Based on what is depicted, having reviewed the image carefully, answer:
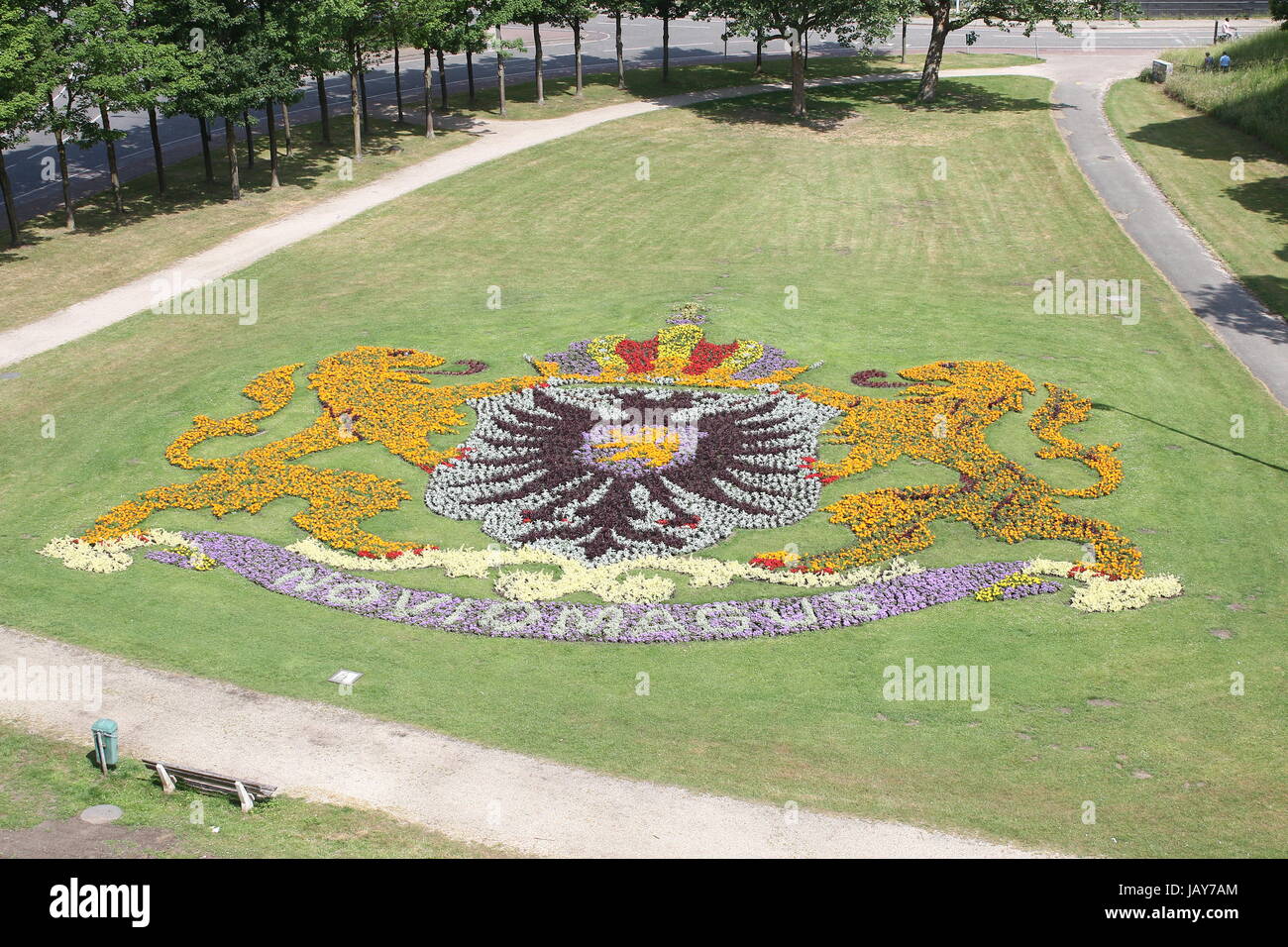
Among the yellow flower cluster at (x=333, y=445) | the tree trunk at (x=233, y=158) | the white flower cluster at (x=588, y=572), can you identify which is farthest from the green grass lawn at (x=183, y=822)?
the tree trunk at (x=233, y=158)

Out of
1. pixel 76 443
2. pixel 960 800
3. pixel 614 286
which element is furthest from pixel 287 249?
pixel 960 800

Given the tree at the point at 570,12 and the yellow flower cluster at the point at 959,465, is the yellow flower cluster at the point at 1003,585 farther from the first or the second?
the tree at the point at 570,12

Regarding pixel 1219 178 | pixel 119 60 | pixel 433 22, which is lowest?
pixel 1219 178

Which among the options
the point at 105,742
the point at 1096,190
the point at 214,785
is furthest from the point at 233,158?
the point at 1096,190

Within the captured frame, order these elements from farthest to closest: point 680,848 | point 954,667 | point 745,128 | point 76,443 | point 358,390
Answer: point 745,128 → point 358,390 → point 76,443 → point 954,667 → point 680,848

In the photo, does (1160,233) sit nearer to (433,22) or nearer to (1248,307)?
(1248,307)

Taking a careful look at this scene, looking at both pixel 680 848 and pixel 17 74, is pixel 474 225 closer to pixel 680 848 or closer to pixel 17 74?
pixel 17 74
